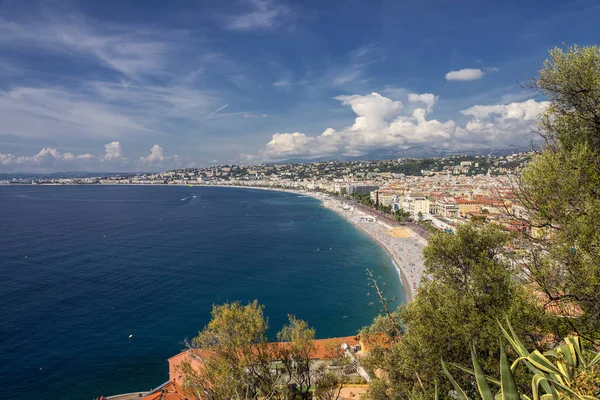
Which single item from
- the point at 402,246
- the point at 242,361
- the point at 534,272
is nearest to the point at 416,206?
the point at 402,246

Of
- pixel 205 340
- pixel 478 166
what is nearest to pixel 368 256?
pixel 205 340

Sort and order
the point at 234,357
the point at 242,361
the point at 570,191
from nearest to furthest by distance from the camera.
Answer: the point at 570,191
the point at 242,361
the point at 234,357

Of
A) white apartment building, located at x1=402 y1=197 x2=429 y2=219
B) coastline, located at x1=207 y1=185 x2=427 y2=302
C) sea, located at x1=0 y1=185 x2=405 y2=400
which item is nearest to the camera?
sea, located at x1=0 y1=185 x2=405 y2=400

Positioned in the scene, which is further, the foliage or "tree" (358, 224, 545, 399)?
the foliage

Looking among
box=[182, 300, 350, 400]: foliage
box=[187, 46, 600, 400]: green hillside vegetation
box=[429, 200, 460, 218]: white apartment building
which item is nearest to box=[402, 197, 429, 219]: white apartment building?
box=[429, 200, 460, 218]: white apartment building

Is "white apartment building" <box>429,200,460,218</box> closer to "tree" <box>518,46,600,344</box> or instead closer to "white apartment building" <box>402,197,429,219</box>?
"white apartment building" <box>402,197,429,219</box>

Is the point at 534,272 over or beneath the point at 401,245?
over

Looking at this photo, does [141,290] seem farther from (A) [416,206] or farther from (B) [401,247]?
(A) [416,206]
